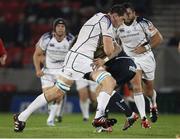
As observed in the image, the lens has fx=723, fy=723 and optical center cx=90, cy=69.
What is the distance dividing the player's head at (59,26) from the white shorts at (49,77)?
0.91m

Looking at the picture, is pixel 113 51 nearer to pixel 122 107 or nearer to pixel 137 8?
pixel 122 107

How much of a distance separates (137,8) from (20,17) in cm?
510

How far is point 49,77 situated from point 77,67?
4497 millimetres

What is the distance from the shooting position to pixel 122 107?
44.7ft

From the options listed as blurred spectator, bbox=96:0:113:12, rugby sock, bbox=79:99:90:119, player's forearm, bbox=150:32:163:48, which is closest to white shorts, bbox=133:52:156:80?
player's forearm, bbox=150:32:163:48

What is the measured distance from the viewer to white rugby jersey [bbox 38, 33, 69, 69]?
17.1 metres

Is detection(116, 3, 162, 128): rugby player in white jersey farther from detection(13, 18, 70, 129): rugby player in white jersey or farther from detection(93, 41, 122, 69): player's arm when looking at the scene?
detection(13, 18, 70, 129): rugby player in white jersey

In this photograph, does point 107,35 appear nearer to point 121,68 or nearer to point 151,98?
point 121,68

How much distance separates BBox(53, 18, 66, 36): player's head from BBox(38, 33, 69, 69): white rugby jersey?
25 centimetres

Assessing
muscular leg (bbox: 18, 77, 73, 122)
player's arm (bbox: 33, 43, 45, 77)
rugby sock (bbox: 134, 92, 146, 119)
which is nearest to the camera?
muscular leg (bbox: 18, 77, 73, 122)

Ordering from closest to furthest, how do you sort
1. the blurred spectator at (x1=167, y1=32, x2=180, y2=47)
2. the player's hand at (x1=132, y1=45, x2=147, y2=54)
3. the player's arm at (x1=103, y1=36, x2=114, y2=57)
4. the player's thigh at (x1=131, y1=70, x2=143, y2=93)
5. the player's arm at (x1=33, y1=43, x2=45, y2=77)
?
the player's arm at (x1=103, y1=36, x2=114, y2=57)
the player's thigh at (x1=131, y1=70, x2=143, y2=93)
the player's hand at (x1=132, y1=45, x2=147, y2=54)
the player's arm at (x1=33, y1=43, x2=45, y2=77)
the blurred spectator at (x1=167, y1=32, x2=180, y2=47)

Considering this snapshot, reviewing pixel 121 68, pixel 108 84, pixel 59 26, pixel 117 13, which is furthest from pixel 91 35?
pixel 59 26

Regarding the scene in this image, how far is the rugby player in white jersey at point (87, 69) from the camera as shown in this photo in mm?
12562

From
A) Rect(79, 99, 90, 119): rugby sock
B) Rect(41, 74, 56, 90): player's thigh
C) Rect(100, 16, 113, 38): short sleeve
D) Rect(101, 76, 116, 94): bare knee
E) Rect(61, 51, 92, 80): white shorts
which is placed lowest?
Rect(79, 99, 90, 119): rugby sock
